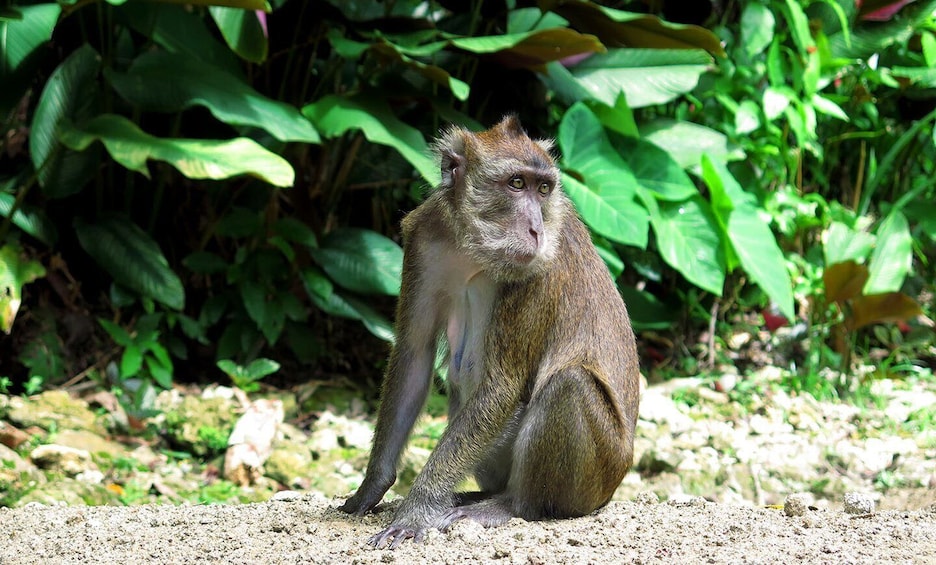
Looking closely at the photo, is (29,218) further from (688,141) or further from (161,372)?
(688,141)

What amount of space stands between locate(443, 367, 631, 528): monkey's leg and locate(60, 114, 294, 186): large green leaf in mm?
2756

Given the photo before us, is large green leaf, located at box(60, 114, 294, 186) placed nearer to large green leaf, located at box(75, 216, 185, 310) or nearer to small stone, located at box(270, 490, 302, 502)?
large green leaf, located at box(75, 216, 185, 310)

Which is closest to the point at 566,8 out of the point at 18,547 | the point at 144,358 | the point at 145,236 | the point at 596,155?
the point at 596,155

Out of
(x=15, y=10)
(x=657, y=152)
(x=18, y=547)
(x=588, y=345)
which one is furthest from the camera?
(x=657, y=152)

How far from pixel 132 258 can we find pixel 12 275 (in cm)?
85

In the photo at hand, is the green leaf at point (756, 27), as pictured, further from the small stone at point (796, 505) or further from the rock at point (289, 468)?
the small stone at point (796, 505)

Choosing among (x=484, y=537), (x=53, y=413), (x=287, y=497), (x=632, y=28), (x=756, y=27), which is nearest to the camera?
(x=484, y=537)

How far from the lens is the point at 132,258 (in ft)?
24.7

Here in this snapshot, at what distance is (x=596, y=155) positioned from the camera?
8.02 meters

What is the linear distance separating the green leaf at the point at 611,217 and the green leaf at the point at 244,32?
240cm

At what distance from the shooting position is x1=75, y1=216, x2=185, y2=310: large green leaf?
7430 millimetres

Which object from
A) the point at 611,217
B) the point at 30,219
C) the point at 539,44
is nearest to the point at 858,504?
the point at 611,217

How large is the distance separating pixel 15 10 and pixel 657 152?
4.96m

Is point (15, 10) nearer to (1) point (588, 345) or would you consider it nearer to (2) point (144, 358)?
(2) point (144, 358)
